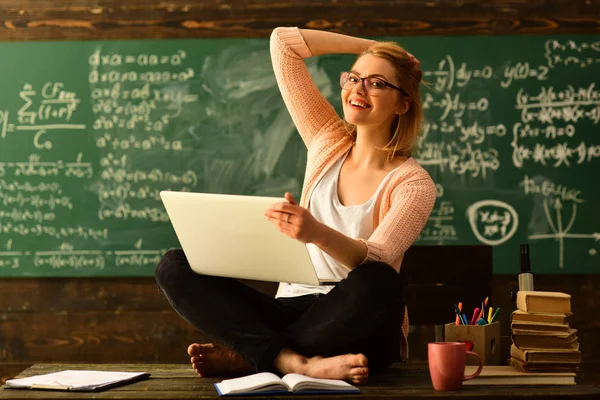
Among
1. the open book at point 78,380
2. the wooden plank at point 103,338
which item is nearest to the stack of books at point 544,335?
the open book at point 78,380

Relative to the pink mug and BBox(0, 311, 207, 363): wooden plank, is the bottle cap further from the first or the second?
BBox(0, 311, 207, 363): wooden plank

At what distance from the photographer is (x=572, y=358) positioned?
1.71 m

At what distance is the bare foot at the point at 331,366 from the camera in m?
1.60

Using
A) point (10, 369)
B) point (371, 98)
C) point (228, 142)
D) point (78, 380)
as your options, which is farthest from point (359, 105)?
point (10, 369)

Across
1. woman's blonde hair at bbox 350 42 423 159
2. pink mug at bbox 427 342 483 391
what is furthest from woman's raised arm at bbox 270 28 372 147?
pink mug at bbox 427 342 483 391

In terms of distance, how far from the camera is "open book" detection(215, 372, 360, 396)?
1.46 metres

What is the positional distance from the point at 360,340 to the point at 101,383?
1.74 ft

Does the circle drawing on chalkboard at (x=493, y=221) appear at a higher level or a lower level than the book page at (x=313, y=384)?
higher

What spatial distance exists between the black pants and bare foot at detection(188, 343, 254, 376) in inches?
1.7

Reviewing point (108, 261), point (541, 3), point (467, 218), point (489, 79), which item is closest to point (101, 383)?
point (108, 261)

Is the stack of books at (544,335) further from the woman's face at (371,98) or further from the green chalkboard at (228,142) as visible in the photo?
the green chalkboard at (228,142)

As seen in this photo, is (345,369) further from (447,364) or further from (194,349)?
(194,349)

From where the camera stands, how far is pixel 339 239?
1.61 metres

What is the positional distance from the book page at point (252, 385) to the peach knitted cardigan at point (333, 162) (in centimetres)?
33
